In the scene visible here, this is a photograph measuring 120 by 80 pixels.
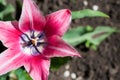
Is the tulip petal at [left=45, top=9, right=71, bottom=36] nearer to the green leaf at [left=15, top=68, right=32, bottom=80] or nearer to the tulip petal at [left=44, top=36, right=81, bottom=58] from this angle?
the tulip petal at [left=44, top=36, right=81, bottom=58]

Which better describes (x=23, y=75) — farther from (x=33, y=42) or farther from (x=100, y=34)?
(x=100, y=34)

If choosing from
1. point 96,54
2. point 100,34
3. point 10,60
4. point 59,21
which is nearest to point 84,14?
point 59,21

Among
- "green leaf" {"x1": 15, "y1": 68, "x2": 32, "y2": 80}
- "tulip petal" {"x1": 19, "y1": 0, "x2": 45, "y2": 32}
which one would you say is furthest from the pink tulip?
"green leaf" {"x1": 15, "y1": 68, "x2": 32, "y2": 80}

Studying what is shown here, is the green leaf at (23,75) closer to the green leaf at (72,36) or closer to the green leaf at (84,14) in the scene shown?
the green leaf at (84,14)

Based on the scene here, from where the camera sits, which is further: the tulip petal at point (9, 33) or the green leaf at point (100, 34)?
the green leaf at point (100, 34)

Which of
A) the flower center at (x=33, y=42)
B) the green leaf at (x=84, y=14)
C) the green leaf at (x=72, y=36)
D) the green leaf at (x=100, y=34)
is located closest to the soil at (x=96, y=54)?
the green leaf at (x=100, y=34)

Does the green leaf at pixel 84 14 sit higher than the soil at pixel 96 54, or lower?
higher

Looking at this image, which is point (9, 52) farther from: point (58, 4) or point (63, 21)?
point (58, 4)

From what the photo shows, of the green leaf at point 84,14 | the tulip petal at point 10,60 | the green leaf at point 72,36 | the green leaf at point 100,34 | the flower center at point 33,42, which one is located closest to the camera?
the tulip petal at point 10,60
